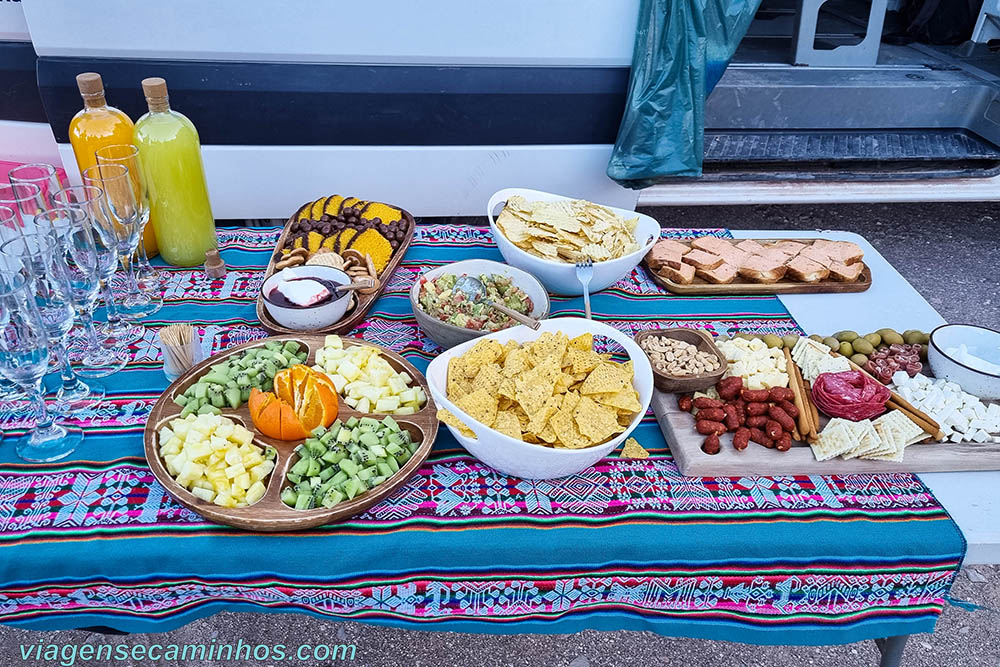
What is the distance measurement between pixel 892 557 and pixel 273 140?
2489mm

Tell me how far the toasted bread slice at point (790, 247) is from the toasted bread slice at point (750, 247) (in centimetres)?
5

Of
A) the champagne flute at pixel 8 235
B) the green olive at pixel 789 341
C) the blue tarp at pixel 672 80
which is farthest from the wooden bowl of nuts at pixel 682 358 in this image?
the blue tarp at pixel 672 80

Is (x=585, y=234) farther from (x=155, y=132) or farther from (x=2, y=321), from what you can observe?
(x=2, y=321)

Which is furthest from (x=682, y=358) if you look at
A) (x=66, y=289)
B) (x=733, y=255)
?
(x=66, y=289)

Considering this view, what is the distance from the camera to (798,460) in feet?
3.96

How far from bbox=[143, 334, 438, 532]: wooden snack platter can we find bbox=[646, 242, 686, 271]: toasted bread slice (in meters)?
0.80

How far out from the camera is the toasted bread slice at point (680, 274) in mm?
1762

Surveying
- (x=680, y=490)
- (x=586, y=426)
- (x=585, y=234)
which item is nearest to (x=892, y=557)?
(x=680, y=490)

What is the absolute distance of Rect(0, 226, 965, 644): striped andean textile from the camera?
107cm

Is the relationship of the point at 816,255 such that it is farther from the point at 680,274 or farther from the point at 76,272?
the point at 76,272

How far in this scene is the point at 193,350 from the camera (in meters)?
1.37

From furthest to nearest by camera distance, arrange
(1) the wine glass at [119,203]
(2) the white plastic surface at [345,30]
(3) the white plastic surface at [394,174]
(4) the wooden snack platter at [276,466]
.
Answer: (3) the white plastic surface at [394,174] → (2) the white plastic surface at [345,30] → (1) the wine glass at [119,203] → (4) the wooden snack platter at [276,466]

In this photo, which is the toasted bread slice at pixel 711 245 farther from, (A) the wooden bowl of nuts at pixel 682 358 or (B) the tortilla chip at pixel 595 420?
(B) the tortilla chip at pixel 595 420

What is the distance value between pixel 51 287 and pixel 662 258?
138 centimetres
